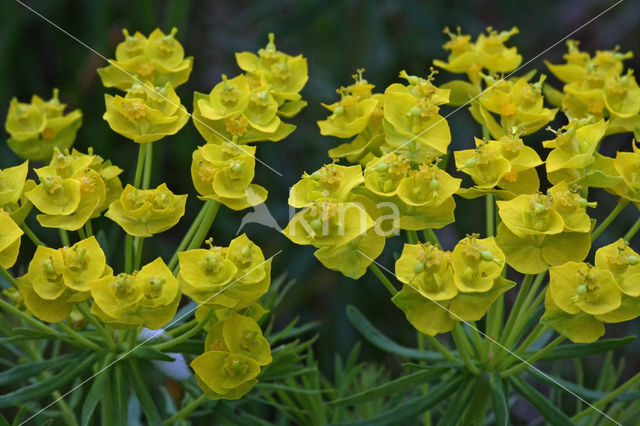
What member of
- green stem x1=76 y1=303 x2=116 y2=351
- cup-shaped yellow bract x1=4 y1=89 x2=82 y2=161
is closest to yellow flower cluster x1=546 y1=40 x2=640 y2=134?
green stem x1=76 y1=303 x2=116 y2=351

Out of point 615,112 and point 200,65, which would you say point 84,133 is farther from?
point 615,112

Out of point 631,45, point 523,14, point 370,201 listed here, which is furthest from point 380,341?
point 631,45

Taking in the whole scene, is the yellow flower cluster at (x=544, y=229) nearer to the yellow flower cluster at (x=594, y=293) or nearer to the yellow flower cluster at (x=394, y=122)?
the yellow flower cluster at (x=594, y=293)

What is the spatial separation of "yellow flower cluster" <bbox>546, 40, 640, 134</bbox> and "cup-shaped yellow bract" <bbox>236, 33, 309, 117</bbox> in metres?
0.64

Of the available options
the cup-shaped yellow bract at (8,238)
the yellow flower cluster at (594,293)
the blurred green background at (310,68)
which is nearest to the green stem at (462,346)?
the yellow flower cluster at (594,293)

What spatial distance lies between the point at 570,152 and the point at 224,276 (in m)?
0.76

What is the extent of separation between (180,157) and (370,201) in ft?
5.76

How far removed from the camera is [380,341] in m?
1.82

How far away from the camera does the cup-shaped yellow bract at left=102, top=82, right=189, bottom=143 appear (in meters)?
1.68

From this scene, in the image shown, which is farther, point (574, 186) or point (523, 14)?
point (523, 14)

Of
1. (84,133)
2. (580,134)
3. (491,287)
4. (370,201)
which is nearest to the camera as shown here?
(491,287)

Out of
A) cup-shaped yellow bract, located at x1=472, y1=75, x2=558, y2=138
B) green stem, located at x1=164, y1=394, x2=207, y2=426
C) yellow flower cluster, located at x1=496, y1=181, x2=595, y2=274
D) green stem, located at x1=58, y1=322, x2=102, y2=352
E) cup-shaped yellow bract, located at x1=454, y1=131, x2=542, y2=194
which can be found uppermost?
cup-shaped yellow bract, located at x1=472, y1=75, x2=558, y2=138

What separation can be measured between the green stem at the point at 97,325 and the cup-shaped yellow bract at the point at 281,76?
0.64 metres

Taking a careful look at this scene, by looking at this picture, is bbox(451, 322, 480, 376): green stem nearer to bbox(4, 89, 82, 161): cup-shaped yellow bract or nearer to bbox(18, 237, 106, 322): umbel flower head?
bbox(18, 237, 106, 322): umbel flower head
